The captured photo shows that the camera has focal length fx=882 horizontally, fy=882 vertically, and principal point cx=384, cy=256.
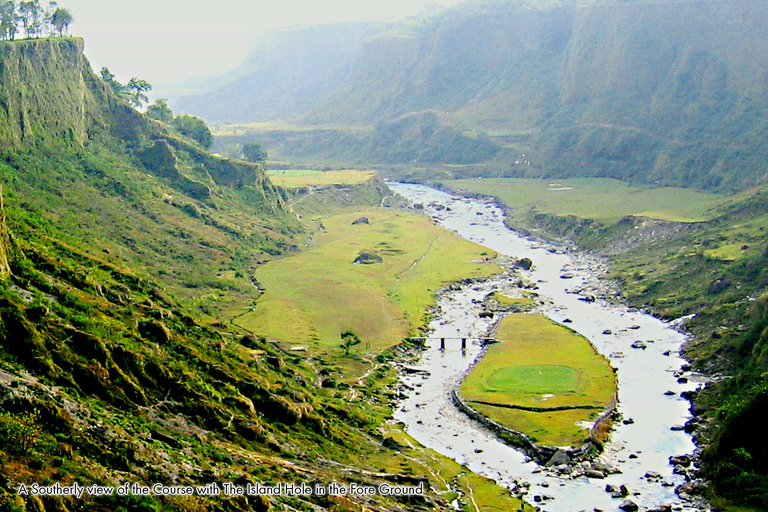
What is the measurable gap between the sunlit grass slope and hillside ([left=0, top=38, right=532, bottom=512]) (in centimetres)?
495

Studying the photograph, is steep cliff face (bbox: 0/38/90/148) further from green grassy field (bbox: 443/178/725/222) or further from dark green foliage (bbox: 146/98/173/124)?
A: green grassy field (bbox: 443/178/725/222)

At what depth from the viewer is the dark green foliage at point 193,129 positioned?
600ft

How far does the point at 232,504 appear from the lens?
141 ft

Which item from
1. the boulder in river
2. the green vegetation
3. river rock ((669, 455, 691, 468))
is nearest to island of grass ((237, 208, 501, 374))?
the green vegetation

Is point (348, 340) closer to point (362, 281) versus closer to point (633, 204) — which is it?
point (362, 281)

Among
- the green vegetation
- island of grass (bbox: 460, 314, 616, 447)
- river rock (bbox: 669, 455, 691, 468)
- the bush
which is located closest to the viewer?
the bush

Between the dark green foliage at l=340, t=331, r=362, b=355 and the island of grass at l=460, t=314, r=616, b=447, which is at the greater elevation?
the dark green foliage at l=340, t=331, r=362, b=355

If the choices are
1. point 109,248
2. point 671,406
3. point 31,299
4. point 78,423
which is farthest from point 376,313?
point 78,423

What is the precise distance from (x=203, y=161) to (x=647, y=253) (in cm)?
7997

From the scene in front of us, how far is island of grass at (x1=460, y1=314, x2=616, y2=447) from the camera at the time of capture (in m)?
75.6

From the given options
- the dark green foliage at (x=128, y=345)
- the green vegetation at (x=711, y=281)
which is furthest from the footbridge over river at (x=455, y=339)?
the green vegetation at (x=711, y=281)

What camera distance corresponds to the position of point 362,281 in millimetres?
127562

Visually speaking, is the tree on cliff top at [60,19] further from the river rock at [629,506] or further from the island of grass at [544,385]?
the river rock at [629,506]

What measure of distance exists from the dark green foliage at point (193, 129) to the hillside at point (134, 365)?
4589 cm
